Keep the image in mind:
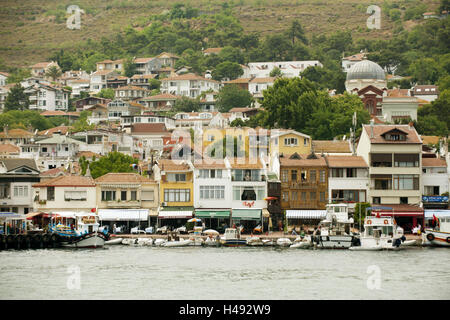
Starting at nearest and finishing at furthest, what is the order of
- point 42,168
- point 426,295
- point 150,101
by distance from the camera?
point 426,295 → point 42,168 → point 150,101

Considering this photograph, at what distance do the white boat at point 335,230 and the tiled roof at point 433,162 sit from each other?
38.8 feet

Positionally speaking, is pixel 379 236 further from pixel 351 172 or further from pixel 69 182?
pixel 69 182

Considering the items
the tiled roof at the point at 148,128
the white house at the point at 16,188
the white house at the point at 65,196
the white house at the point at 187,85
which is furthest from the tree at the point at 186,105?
the white house at the point at 65,196

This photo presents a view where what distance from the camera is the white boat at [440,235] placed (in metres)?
71.8

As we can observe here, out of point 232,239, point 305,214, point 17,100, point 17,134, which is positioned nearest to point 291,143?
point 305,214

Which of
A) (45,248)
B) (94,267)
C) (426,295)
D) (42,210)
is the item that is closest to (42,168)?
(42,210)

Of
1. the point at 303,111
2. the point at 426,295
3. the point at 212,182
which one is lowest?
the point at 426,295

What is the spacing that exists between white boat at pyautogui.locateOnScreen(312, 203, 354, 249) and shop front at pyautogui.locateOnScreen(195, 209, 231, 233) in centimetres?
917

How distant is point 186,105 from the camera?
16375cm

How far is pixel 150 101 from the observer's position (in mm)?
168500

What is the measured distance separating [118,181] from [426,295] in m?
39.9

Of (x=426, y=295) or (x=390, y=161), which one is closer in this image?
(x=426, y=295)

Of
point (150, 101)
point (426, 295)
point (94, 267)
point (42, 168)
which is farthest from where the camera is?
point (150, 101)

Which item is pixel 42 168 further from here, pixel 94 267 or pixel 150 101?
pixel 150 101
